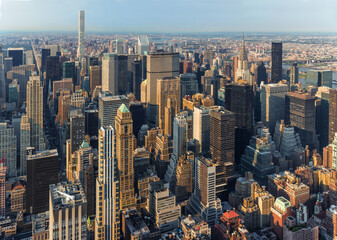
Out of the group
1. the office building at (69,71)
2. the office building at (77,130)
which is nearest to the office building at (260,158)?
the office building at (77,130)

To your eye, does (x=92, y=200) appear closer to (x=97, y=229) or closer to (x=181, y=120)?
(x=97, y=229)

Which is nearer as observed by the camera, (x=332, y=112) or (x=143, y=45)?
A: (x=332, y=112)

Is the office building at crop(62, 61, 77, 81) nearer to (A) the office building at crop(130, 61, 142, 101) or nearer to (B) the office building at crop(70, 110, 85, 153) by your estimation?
(A) the office building at crop(130, 61, 142, 101)

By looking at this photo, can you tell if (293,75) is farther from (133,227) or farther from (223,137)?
(133,227)

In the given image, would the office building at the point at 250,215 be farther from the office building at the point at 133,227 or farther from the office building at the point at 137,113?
the office building at the point at 137,113

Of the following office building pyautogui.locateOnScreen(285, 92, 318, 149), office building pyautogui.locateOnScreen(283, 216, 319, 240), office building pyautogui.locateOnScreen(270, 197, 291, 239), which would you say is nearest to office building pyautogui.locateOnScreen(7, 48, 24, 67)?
office building pyautogui.locateOnScreen(270, 197, 291, 239)

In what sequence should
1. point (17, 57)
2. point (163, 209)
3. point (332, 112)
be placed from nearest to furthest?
point (163, 209) → point (332, 112) → point (17, 57)

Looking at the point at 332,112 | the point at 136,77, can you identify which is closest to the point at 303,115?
the point at 332,112

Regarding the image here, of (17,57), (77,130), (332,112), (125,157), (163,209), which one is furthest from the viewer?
(17,57)
